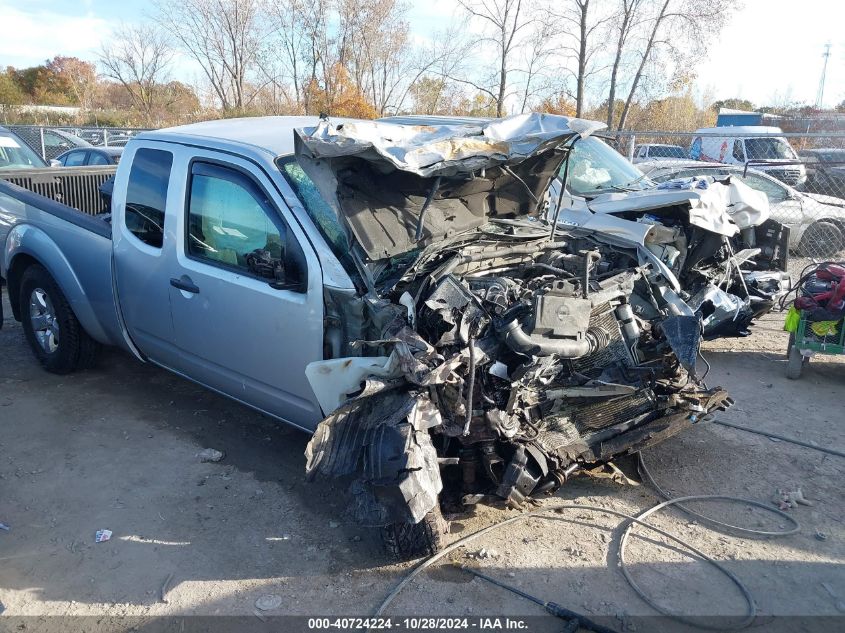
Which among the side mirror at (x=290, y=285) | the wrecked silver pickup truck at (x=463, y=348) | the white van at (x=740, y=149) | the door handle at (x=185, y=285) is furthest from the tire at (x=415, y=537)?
the white van at (x=740, y=149)

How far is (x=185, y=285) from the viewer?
13.7 ft

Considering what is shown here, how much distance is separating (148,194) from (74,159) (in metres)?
9.30

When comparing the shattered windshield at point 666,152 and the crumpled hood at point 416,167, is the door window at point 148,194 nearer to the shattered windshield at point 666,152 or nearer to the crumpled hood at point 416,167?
the crumpled hood at point 416,167

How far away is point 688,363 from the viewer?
3.55 meters

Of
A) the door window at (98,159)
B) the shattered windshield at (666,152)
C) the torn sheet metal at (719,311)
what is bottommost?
the torn sheet metal at (719,311)

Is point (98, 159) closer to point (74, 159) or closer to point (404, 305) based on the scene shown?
point (74, 159)

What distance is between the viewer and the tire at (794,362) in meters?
5.79

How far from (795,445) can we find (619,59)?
1556 centimetres

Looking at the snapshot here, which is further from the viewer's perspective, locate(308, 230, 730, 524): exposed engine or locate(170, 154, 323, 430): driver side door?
locate(170, 154, 323, 430): driver side door

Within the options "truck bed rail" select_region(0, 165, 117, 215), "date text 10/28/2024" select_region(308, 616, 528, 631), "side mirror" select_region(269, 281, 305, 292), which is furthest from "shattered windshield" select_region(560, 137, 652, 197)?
"truck bed rail" select_region(0, 165, 117, 215)

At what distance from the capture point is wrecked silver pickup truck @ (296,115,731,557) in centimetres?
301

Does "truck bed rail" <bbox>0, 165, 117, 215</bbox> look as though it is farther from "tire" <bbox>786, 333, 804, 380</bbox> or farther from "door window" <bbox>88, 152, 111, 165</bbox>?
"tire" <bbox>786, 333, 804, 380</bbox>

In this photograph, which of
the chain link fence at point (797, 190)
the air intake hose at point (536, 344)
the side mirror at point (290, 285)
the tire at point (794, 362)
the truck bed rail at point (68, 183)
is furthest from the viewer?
the chain link fence at point (797, 190)

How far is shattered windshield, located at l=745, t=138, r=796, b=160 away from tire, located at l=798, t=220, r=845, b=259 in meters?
4.97
